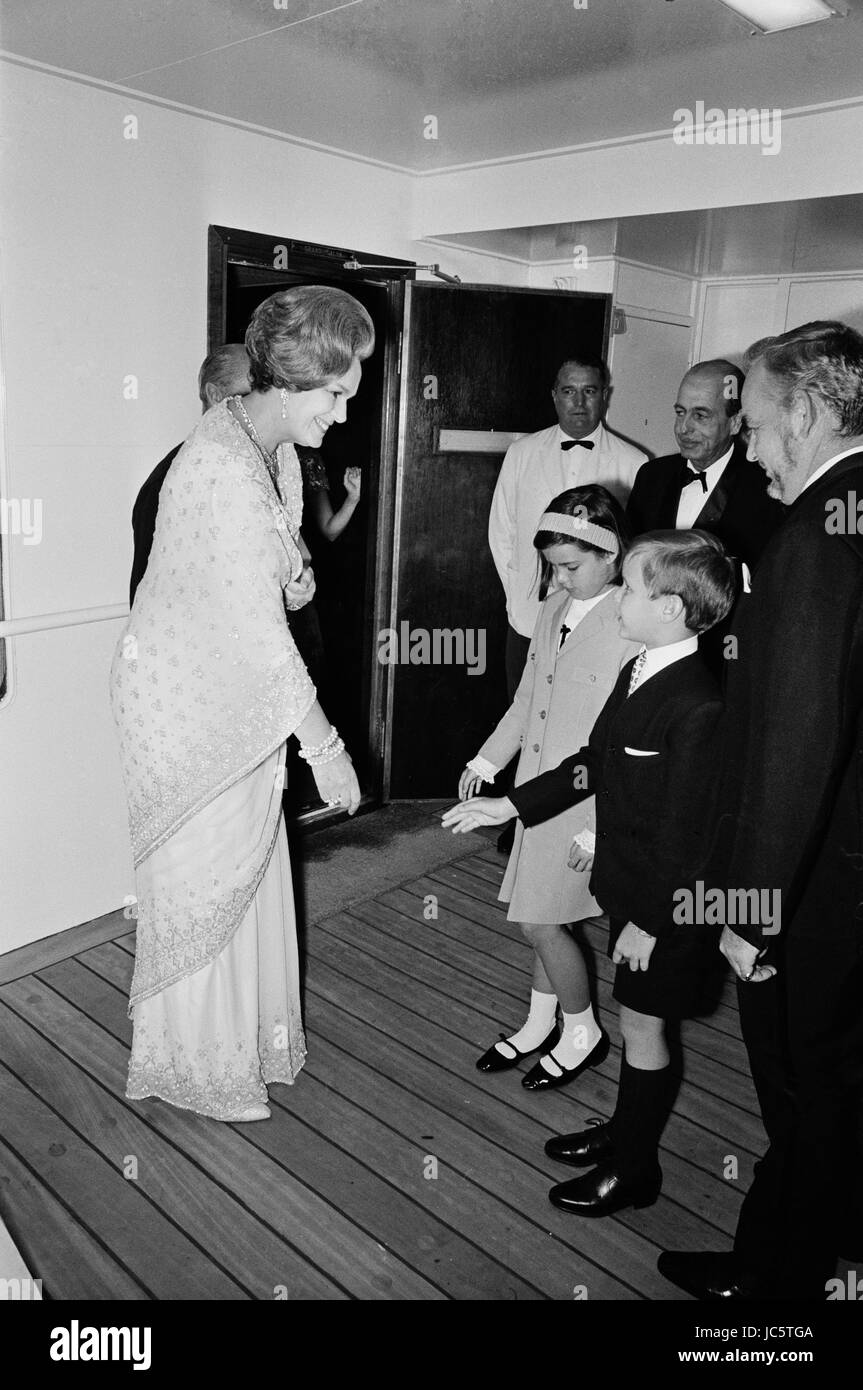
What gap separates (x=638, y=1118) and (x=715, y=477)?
2292mm

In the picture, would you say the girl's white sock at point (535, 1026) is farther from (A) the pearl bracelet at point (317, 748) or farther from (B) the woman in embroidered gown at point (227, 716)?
(A) the pearl bracelet at point (317, 748)

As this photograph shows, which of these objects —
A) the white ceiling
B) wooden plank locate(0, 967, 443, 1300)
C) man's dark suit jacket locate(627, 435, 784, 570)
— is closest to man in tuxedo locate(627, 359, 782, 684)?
man's dark suit jacket locate(627, 435, 784, 570)

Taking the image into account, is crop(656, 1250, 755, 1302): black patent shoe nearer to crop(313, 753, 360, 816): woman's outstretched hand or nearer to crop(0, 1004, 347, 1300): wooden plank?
crop(0, 1004, 347, 1300): wooden plank

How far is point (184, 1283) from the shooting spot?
2.15m

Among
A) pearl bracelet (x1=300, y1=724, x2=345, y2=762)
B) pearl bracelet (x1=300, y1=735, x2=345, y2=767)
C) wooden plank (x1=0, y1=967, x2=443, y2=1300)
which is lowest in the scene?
wooden plank (x1=0, y1=967, x2=443, y2=1300)

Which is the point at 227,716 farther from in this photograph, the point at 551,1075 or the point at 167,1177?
the point at 551,1075

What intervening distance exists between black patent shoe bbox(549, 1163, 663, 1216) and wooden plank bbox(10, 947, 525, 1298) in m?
0.22

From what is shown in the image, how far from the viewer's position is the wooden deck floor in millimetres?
2201

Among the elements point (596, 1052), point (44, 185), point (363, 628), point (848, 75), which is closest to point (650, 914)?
point (596, 1052)

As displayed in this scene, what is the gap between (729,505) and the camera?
3.70 meters

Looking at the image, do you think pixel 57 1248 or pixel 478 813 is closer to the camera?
pixel 57 1248

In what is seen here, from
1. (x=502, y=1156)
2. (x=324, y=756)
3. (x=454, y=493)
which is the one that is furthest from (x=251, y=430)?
(x=454, y=493)

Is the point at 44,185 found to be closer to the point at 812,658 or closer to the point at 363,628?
the point at 363,628

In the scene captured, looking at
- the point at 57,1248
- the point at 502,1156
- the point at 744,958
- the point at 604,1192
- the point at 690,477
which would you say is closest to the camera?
the point at 744,958
